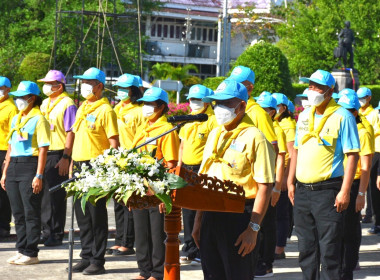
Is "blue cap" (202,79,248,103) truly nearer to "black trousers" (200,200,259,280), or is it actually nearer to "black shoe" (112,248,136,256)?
"black trousers" (200,200,259,280)

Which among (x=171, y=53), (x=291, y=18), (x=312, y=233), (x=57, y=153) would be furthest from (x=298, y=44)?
(x=312, y=233)

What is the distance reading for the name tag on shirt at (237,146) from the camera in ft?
19.5

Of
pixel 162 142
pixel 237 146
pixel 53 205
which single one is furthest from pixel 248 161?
pixel 53 205

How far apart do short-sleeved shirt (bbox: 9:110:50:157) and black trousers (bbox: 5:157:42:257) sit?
0.09m

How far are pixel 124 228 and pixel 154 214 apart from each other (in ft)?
7.17

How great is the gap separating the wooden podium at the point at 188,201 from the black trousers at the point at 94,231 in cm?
391

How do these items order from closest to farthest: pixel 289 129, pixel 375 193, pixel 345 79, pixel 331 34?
pixel 289 129 < pixel 375 193 < pixel 345 79 < pixel 331 34

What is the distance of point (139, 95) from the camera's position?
35.4ft

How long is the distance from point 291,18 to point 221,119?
40961 millimetres

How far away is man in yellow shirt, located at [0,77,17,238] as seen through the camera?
11578 mm

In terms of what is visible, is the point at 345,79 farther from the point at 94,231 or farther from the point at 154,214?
the point at 154,214

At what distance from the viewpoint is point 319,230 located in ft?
25.3

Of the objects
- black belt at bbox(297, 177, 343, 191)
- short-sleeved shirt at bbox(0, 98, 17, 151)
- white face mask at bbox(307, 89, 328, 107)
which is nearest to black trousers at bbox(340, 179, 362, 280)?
black belt at bbox(297, 177, 343, 191)

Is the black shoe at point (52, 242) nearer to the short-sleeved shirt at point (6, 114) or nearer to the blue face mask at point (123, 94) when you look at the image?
the short-sleeved shirt at point (6, 114)
